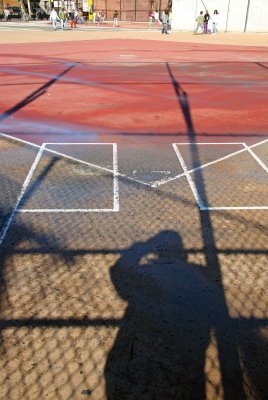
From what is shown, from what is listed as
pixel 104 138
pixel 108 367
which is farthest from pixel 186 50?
pixel 108 367

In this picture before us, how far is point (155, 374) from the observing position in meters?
3.75

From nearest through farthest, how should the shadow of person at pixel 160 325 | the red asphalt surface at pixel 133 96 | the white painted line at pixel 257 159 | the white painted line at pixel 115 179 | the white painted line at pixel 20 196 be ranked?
the shadow of person at pixel 160 325, the white painted line at pixel 20 196, the white painted line at pixel 115 179, the white painted line at pixel 257 159, the red asphalt surface at pixel 133 96

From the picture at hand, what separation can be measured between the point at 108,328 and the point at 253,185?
4775 millimetres

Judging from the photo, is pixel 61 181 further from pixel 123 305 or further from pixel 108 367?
pixel 108 367

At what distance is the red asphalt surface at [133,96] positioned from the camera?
36.7 feet

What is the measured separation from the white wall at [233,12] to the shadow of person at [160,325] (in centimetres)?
4343

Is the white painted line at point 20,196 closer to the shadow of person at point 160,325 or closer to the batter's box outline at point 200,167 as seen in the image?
the shadow of person at point 160,325

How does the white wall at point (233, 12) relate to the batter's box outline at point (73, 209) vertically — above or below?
above

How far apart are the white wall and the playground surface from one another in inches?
1351

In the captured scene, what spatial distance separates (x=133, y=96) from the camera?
15.2 meters

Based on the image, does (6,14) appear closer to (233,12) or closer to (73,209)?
(233,12)

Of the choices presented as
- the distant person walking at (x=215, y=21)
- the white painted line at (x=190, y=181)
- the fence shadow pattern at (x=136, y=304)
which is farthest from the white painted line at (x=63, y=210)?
the distant person walking at (x=215, y=21)

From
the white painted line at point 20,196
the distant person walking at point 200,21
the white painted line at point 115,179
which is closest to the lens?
the white painted line at point 20,196

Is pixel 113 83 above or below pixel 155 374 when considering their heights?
above
